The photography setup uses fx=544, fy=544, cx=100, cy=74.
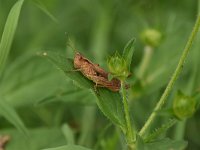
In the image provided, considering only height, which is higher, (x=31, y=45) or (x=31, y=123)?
(x=31, y=45)

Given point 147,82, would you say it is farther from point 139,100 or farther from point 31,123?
point 31,123

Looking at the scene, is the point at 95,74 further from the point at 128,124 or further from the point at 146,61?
the point at 146,61

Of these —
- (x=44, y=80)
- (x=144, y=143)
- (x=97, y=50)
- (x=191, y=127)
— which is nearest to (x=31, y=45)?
(x=97, y=50)

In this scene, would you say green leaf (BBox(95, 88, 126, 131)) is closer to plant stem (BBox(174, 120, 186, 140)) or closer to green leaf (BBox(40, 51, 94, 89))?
green leaf (BBox(40, 51, 94, 89))

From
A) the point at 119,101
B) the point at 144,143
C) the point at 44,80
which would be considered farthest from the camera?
the point at 44,80

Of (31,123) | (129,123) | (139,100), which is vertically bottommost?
(139,100)

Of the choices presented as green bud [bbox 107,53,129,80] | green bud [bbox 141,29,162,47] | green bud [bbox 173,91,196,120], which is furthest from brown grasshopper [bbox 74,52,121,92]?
green bud [bbox 141,29,162,47]
